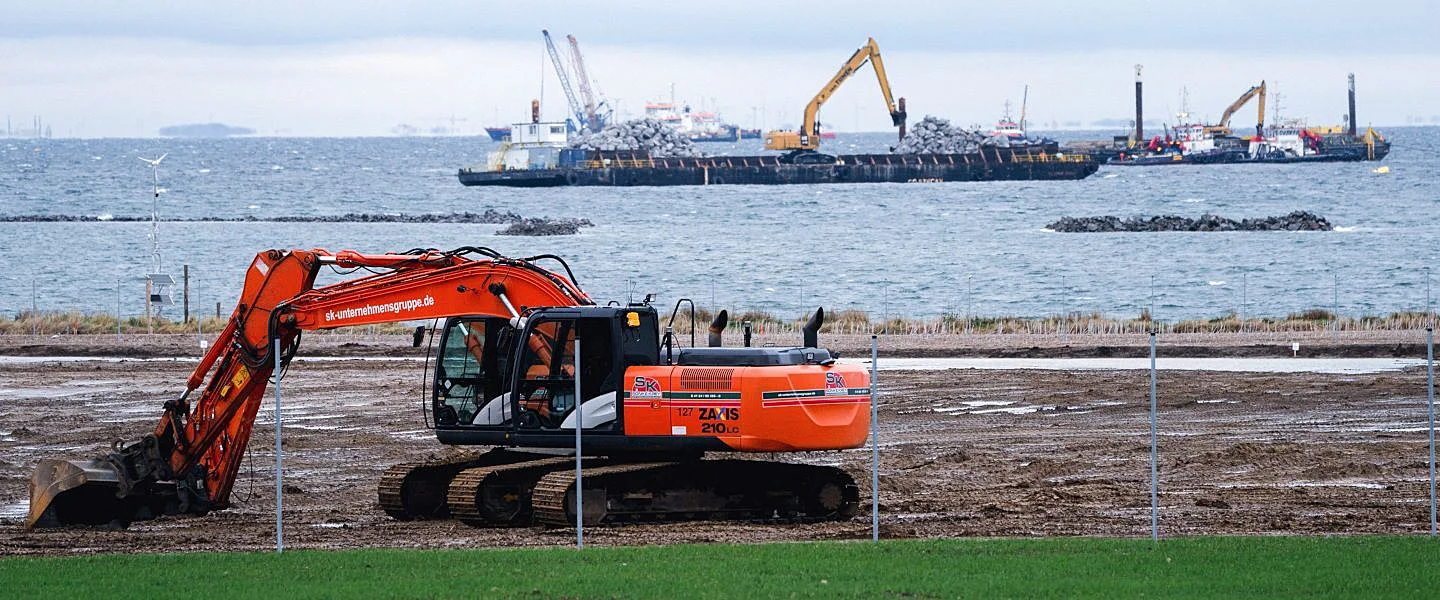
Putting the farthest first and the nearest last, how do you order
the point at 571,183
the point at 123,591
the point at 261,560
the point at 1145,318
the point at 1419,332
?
the point at 571,183 < the point at 1145,318 < the point at 1419,332 < the point at 261,560 < the point at 123,591

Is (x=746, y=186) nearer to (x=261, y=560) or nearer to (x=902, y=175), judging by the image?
(x=902, y=175)

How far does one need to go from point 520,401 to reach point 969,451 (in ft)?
28.1

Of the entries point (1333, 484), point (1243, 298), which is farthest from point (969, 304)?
point (1333, 484)

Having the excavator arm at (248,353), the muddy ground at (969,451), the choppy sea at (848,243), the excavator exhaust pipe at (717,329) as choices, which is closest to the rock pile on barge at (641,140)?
the choppy sea at (848,243)

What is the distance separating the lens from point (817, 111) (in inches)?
6747

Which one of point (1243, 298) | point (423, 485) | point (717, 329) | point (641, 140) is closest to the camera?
point (717, 329)

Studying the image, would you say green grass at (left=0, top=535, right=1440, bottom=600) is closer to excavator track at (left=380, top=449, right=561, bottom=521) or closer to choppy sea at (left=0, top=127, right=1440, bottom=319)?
excavator track at (left=380, top=449, right=561, bottom=521)

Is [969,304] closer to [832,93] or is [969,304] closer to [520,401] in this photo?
[520,401]

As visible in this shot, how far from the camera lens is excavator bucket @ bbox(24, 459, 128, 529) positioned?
18.2 meters

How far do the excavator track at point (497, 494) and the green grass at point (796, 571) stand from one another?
203 cm

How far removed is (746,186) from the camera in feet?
543

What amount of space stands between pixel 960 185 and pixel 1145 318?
114971 millimetres

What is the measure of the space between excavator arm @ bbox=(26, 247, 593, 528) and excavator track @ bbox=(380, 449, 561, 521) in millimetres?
1576

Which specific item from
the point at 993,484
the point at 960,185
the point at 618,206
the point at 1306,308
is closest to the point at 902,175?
the point at 960,185
